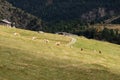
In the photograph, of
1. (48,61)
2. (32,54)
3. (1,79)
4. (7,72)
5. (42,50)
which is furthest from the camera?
(42,50)

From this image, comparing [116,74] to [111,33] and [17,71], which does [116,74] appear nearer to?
[17,71]

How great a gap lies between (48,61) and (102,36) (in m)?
138

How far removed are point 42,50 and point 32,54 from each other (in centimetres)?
809

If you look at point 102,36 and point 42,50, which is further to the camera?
point 102,36

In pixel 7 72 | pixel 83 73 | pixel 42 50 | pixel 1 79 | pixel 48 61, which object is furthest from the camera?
pixel 42 50

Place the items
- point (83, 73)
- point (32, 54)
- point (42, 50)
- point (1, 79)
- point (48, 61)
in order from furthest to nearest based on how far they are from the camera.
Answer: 1. point (42, 50)
2. point (32, 54)
3. point (48, 61)
4. point (83, 73)
5. point (1, 79)

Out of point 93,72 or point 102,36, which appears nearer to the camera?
point 93,72

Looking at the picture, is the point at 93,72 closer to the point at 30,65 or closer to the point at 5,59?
the point at 30,65

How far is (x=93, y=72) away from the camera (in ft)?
150

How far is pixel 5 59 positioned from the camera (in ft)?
154

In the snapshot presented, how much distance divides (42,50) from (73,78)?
65.2ft

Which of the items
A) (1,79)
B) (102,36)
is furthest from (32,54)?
(102,36)

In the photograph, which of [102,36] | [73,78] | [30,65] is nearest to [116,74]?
[73,78]

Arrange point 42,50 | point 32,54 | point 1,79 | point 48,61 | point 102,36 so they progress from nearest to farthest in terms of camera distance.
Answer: point 1,79, point 48,61, point 32,54, point 42,50, point 102,36
